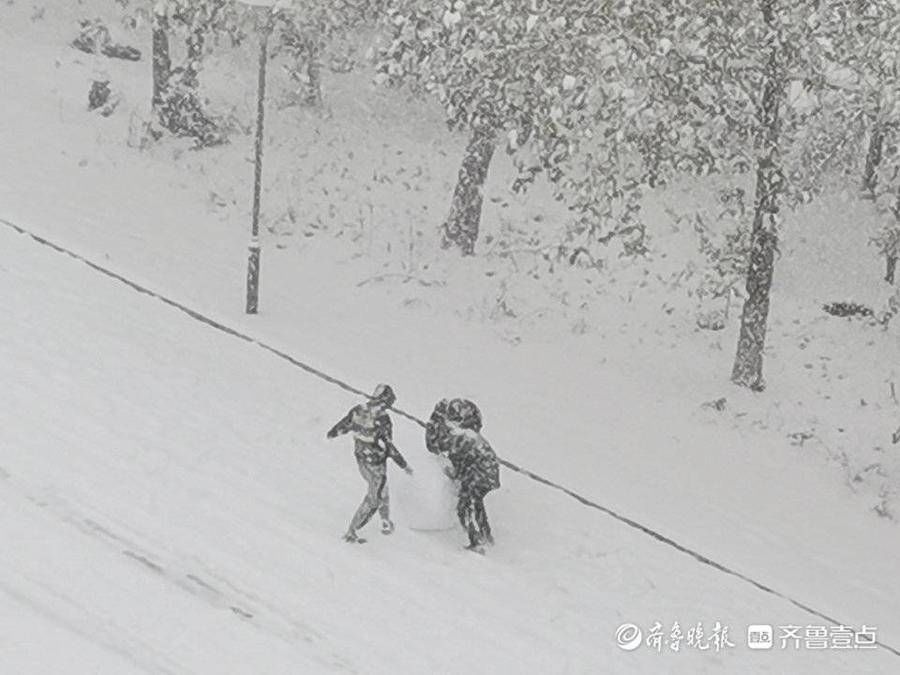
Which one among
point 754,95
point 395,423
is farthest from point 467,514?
point 754,95

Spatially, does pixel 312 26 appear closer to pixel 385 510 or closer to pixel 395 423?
pixel 395 423

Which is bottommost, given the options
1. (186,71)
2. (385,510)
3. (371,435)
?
(385,510)

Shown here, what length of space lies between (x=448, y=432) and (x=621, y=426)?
17.5 ft

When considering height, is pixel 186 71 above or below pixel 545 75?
below

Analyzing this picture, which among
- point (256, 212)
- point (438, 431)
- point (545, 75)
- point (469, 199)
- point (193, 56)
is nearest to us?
point (438, 431)

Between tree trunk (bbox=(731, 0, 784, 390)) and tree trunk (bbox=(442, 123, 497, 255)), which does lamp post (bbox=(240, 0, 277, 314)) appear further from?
tree trunk (bbox=(731, 0, 784, 390))

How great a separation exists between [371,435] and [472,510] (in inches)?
52.4

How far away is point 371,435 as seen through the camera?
10.8m

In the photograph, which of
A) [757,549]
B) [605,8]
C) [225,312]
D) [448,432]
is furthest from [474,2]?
[757,549]

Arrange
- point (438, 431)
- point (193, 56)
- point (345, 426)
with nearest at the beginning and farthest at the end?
1. point (345, 426)
2. point (438, 431)
3. point (193, 56)

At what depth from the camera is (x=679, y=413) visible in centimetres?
1672

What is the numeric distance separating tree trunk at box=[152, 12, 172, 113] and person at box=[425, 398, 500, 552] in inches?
511

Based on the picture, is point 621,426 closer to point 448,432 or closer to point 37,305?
point 448,432

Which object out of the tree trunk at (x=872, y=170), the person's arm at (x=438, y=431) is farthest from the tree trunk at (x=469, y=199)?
the tree trunk at (x=872, y=170)
